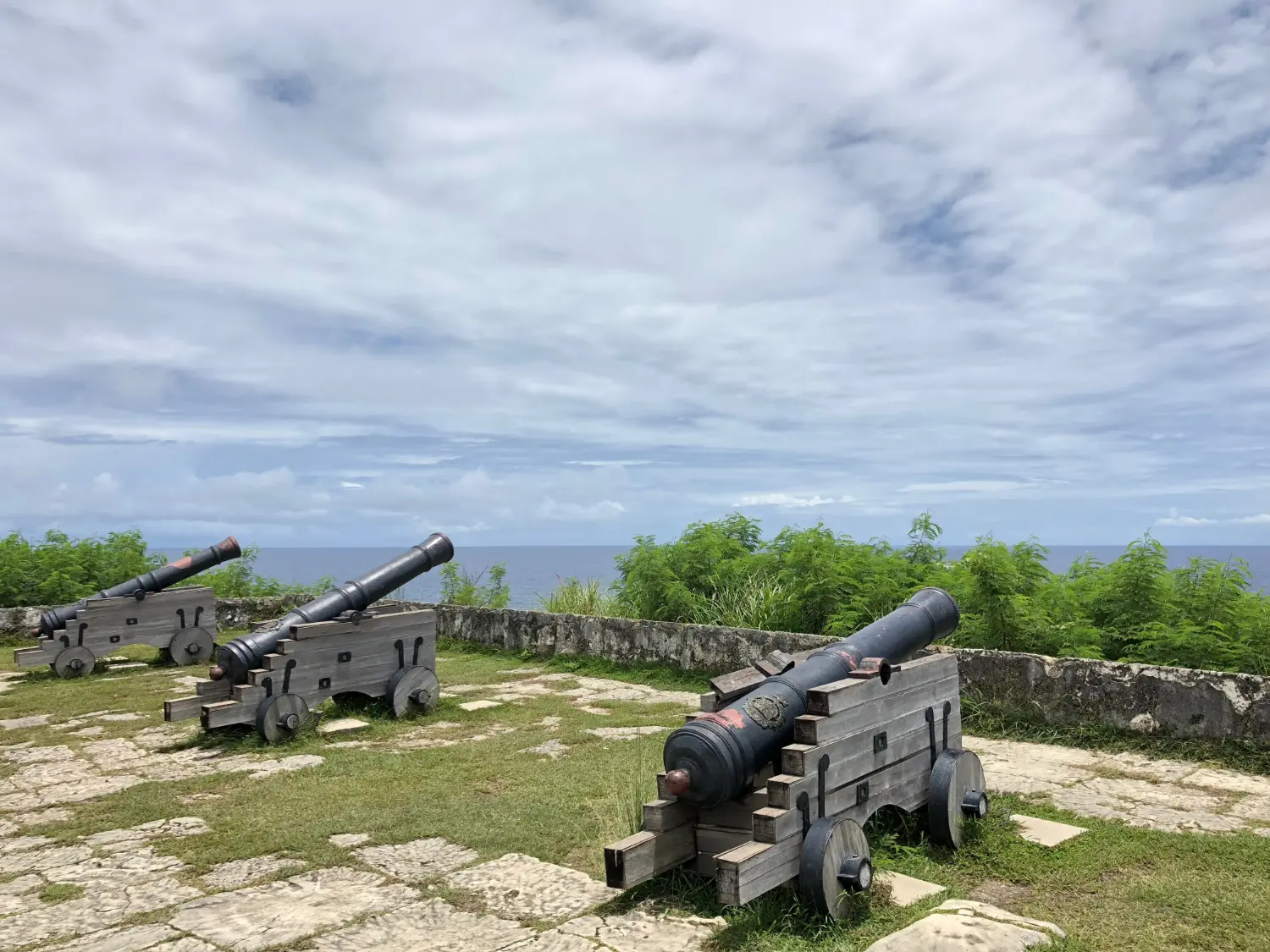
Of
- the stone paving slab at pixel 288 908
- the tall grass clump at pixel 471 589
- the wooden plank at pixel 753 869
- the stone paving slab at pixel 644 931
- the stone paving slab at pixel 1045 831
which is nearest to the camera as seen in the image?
the wooden plank at pixel 753 869

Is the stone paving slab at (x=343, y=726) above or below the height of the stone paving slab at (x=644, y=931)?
above

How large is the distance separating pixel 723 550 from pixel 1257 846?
8054mm

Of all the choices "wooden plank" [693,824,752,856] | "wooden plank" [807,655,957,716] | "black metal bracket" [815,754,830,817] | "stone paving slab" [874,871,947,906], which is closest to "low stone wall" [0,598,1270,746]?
"wooden plank" [807,655,957,716]

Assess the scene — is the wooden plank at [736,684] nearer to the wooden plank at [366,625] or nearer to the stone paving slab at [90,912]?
the stone paving slab at [90,912]

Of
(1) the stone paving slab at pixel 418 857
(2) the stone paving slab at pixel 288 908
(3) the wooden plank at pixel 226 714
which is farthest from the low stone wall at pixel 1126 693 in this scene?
(3) the wooden plank at pixel 226 714

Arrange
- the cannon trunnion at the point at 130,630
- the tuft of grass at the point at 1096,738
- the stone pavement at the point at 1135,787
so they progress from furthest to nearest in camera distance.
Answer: the cannon trunnion at the point at 130,630
the tuft of grass at the point at 1096,738
the stone pavement at the point at 1135,787

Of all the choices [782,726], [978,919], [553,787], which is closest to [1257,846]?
[978,919]

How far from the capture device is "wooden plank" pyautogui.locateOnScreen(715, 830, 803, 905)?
384cm

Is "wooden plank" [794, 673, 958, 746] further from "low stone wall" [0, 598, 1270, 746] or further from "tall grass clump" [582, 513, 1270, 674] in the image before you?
"tall grass clump" [582, 513, 1270, 674]

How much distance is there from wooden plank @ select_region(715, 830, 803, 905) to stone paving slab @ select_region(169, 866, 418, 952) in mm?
1580

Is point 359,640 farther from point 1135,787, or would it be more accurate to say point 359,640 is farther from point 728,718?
point 1135,787

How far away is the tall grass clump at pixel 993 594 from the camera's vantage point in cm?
784

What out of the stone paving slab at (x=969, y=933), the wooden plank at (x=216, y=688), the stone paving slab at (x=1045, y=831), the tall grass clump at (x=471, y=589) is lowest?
the stone paving slab at (x=1045, y=831)

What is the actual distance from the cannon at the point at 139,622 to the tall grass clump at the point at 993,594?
5.99 meters
